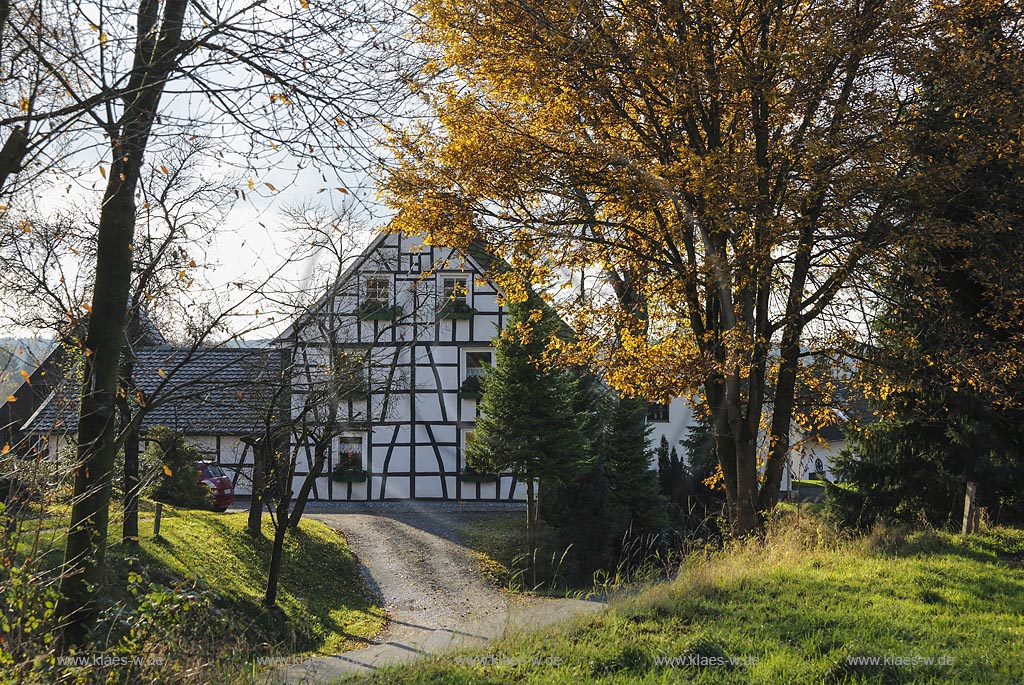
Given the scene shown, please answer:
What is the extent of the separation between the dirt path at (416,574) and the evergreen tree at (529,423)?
94.1 inches

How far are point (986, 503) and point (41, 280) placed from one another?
13.9 m

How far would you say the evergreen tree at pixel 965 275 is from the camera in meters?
9.32

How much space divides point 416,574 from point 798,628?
48.0 feet

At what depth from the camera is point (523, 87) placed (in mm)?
10484

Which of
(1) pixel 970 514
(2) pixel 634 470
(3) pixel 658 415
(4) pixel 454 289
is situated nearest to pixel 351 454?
(2) pixel 634 470

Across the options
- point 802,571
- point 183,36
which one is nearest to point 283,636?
point 802,571

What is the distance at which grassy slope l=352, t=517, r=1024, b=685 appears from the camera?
532 centimetres

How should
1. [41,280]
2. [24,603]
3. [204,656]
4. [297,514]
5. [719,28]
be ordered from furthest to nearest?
[297,514] → [719,28] → [41,280] → [204,656] → [24,603]

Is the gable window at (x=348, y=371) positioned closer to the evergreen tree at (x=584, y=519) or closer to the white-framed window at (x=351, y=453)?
the evergreen tree at (x=584, y=519)

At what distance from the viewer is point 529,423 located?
75.3ft

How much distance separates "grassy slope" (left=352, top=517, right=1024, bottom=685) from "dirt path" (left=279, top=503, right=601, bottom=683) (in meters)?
2.24

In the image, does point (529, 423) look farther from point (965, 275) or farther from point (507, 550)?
point (965, 275)

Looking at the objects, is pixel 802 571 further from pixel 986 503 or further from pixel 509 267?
pixel 986 503

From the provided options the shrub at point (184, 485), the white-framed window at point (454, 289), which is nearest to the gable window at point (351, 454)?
the shrub at point (184, 485)
